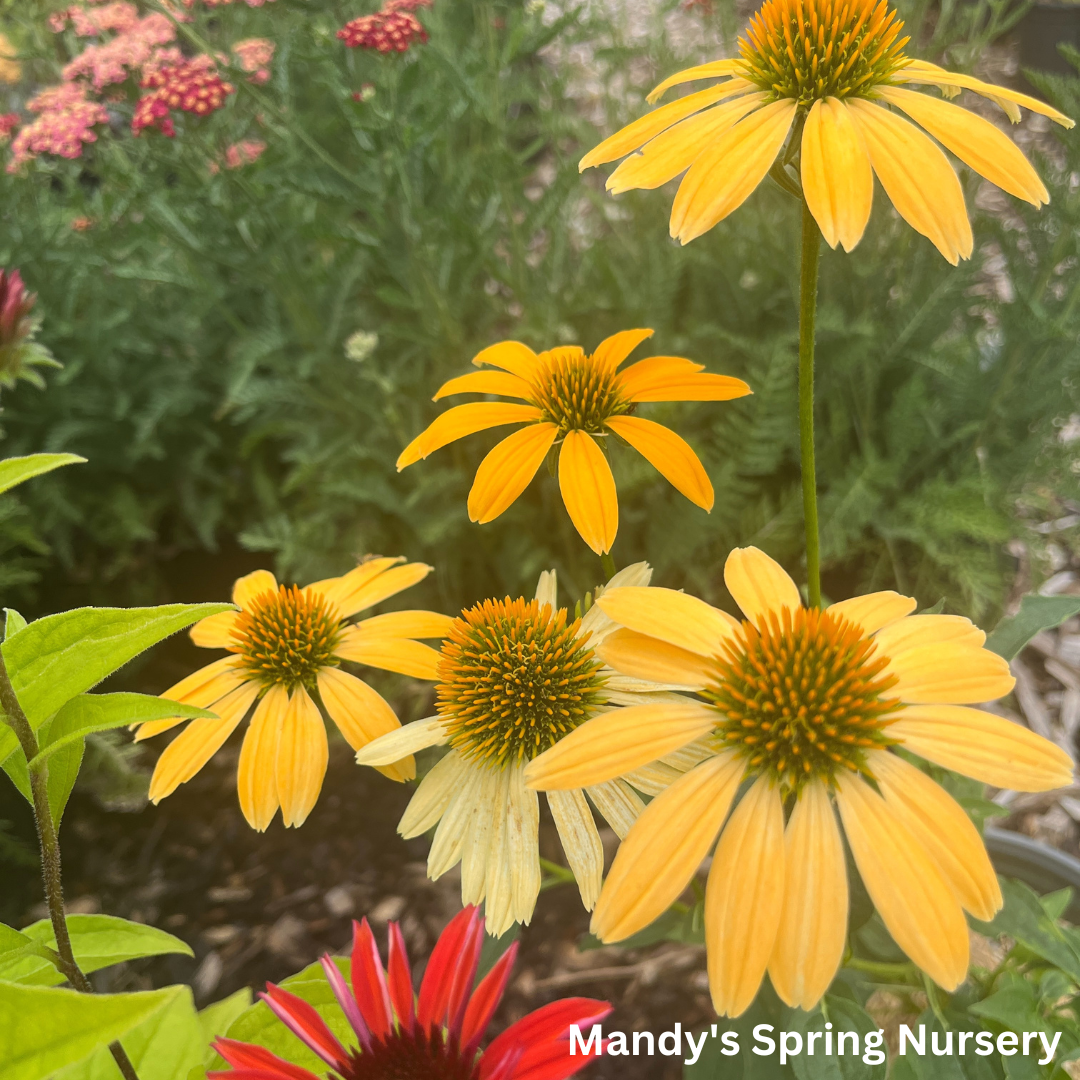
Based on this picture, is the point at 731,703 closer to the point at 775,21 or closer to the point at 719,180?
the point at 719,180

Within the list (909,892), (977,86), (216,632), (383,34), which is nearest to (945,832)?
(909,892)

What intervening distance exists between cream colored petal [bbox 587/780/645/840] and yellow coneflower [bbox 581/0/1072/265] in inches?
15.9

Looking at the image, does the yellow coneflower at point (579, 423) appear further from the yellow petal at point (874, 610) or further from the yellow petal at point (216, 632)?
the yellow petal at point (216, 632)

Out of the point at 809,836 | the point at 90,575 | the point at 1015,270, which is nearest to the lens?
the point at 809,836

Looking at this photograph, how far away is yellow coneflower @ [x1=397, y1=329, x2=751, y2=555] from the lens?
68cm

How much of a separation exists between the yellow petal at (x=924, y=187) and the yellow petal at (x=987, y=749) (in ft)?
0.96

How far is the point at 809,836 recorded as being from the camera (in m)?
0.49

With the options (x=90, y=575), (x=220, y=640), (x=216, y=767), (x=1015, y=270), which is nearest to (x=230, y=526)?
(x=90, y=575)

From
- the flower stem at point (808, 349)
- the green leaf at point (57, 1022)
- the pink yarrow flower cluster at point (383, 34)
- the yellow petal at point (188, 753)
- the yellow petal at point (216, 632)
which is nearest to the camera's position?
the green leaf at point (57, 1022)

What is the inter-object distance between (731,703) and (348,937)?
144 cm

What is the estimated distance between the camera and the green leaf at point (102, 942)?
67cm

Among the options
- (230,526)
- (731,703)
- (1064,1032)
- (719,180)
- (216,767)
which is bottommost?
(1064,1032)

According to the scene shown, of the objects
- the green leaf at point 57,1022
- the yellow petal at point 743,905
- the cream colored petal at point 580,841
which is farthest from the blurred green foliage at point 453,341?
the green leaf at point 57,1022

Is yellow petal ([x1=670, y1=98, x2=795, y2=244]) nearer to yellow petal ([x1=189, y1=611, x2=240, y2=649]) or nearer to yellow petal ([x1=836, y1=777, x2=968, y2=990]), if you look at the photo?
yellow petal ([x1=836, y1=777, x2=968, y2=990])
